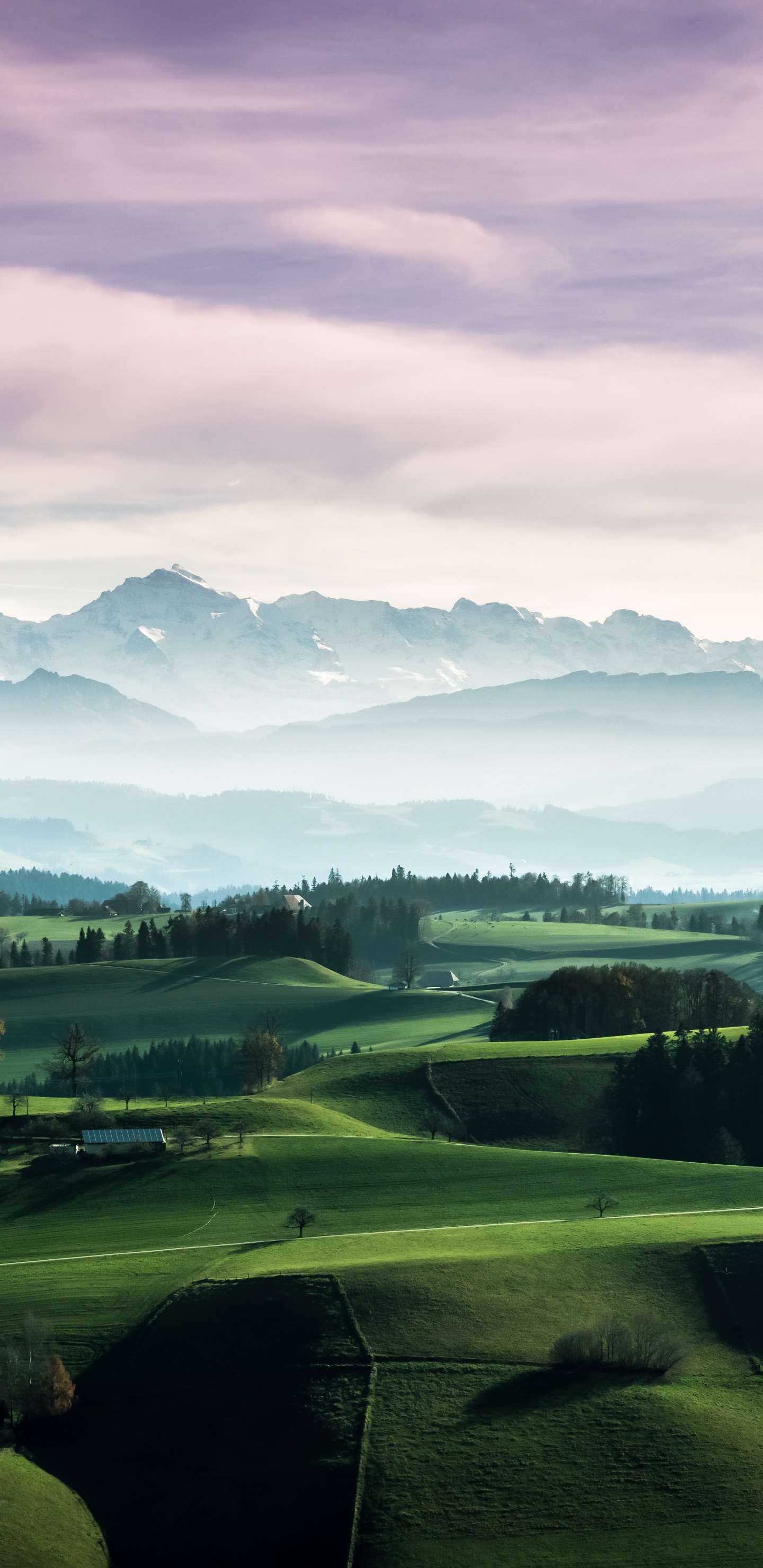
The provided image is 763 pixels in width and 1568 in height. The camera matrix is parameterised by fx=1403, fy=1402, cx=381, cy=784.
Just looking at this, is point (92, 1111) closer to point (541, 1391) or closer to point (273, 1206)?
point (273, 1206)

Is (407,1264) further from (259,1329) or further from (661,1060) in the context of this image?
(661,1060)

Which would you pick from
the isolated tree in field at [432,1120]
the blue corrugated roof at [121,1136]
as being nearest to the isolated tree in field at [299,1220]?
the blue corrugated roof at [121,1136]

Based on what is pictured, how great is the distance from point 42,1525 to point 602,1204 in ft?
153

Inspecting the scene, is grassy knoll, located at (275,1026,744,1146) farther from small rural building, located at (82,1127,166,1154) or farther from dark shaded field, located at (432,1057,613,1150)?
small rural building, located at (82,1127,166,1154)

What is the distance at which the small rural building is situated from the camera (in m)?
107

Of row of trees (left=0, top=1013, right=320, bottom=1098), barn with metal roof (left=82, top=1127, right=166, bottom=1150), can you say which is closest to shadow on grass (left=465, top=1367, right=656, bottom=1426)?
barn with metal roof (left=82, top=1127, right=166, bottom=1150)

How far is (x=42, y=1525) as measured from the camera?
63.8 m

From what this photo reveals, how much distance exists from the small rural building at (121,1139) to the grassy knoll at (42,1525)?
39.1 metres

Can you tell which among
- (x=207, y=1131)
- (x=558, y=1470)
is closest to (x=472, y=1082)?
(x=207, y=1131)

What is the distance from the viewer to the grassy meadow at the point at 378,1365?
63.3 m

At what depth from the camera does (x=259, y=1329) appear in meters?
75.9

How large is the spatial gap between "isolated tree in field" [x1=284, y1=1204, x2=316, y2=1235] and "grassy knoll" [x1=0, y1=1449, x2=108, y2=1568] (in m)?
28.2

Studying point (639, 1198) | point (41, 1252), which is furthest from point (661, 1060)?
point (41, 1252)

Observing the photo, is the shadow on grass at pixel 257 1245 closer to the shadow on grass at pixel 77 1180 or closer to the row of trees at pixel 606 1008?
the shadow on grass at pixel 77 1180
